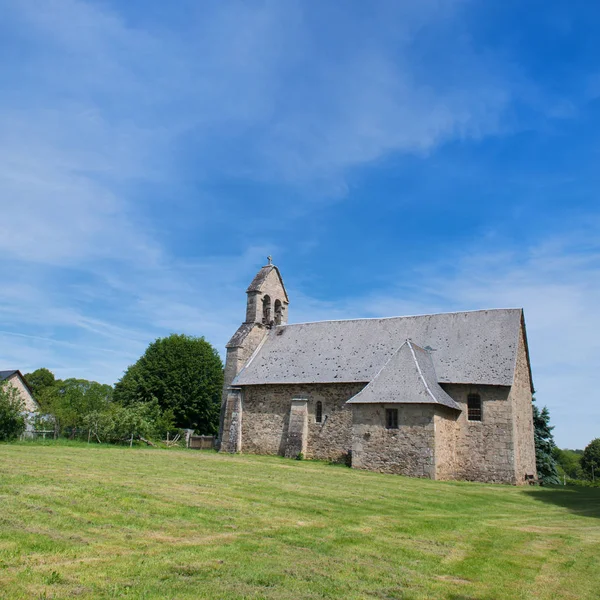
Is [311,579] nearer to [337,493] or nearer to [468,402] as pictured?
[337,493]

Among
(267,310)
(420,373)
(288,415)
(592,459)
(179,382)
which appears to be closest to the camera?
(420,373)

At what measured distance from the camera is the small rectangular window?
24337 mm

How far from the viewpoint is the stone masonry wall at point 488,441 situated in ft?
81.9

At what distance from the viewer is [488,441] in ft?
83.3

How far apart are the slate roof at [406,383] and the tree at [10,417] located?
1610 cm

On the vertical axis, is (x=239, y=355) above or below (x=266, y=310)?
below

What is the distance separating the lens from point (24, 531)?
23.9ft

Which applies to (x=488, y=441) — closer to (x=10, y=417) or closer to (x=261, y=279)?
(x=261, y=279)

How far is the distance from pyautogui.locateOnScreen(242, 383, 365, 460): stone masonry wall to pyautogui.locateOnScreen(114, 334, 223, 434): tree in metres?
13.6

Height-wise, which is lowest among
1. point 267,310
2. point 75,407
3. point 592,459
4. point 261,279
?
point 592,459

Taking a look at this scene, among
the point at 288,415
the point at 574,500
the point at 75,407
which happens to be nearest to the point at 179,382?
the point at 75,407

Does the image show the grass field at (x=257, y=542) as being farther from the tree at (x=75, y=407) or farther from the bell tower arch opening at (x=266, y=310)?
the bell tower arch opening at (x=266, y=310)

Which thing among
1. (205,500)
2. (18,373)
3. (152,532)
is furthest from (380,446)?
(18,373)

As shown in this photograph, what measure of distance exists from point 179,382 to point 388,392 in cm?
2375
